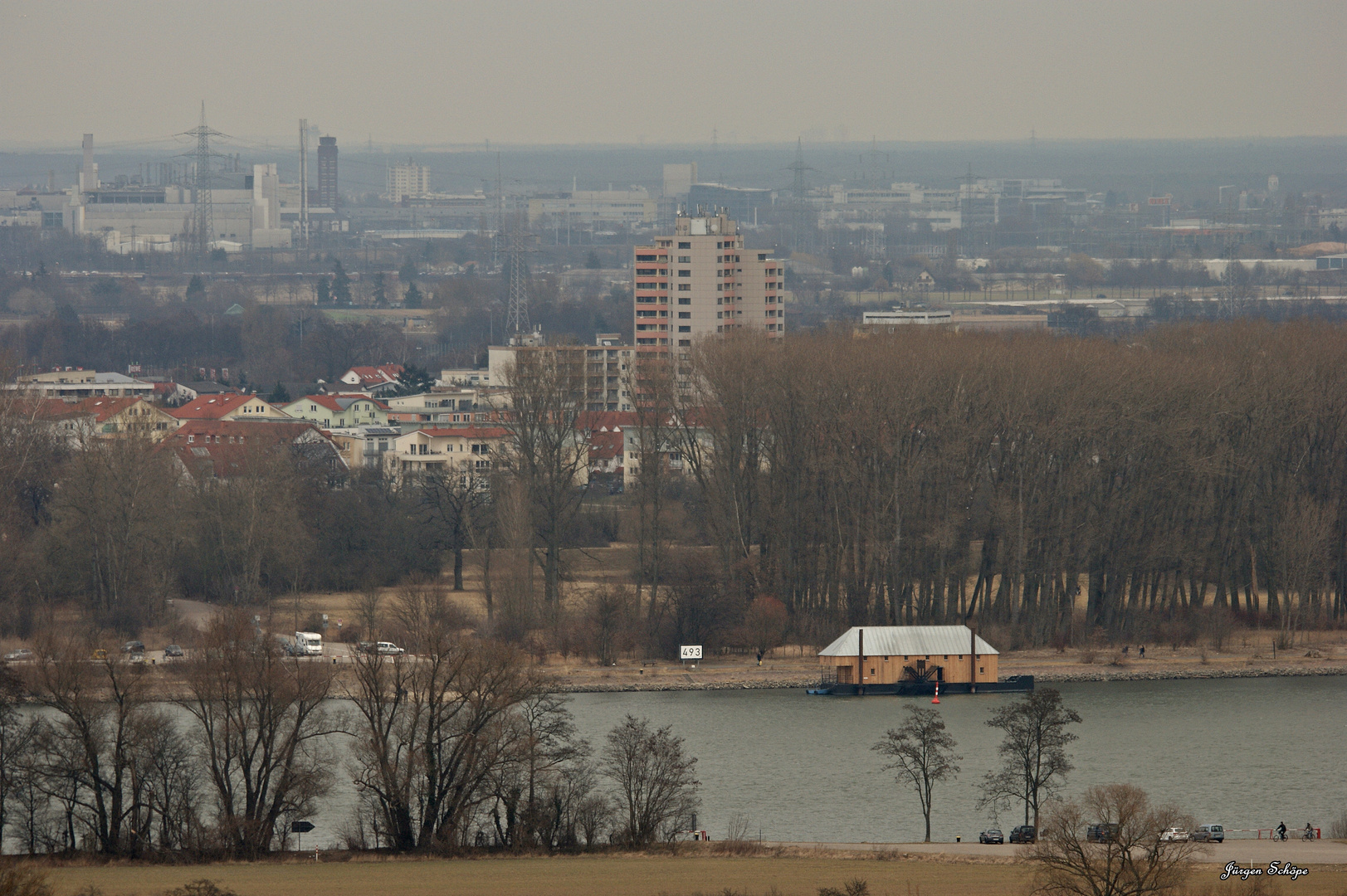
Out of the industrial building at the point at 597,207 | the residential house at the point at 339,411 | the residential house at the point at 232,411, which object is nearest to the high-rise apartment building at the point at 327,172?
the industrial building at the point at 597,207

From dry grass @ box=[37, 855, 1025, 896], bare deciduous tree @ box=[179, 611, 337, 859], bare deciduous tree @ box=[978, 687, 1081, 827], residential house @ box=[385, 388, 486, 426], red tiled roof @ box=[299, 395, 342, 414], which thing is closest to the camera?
dry grass @ box=[37, 855, 1025, 896]

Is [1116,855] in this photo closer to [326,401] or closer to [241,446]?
[241,446]

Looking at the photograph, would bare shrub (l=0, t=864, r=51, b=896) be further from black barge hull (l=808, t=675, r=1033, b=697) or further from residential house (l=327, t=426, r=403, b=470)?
residential house (l=327, t=426, r=403, b=470)

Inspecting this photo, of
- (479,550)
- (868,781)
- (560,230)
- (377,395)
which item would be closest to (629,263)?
(560,230)

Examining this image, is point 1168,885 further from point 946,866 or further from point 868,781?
point 868,781

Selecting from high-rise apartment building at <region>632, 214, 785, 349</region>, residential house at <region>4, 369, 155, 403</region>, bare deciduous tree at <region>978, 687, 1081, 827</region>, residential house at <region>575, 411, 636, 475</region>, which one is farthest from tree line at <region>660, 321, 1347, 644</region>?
residential house at <region>4, 369, 155, 403</region>

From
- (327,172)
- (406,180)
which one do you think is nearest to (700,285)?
(327,172)
